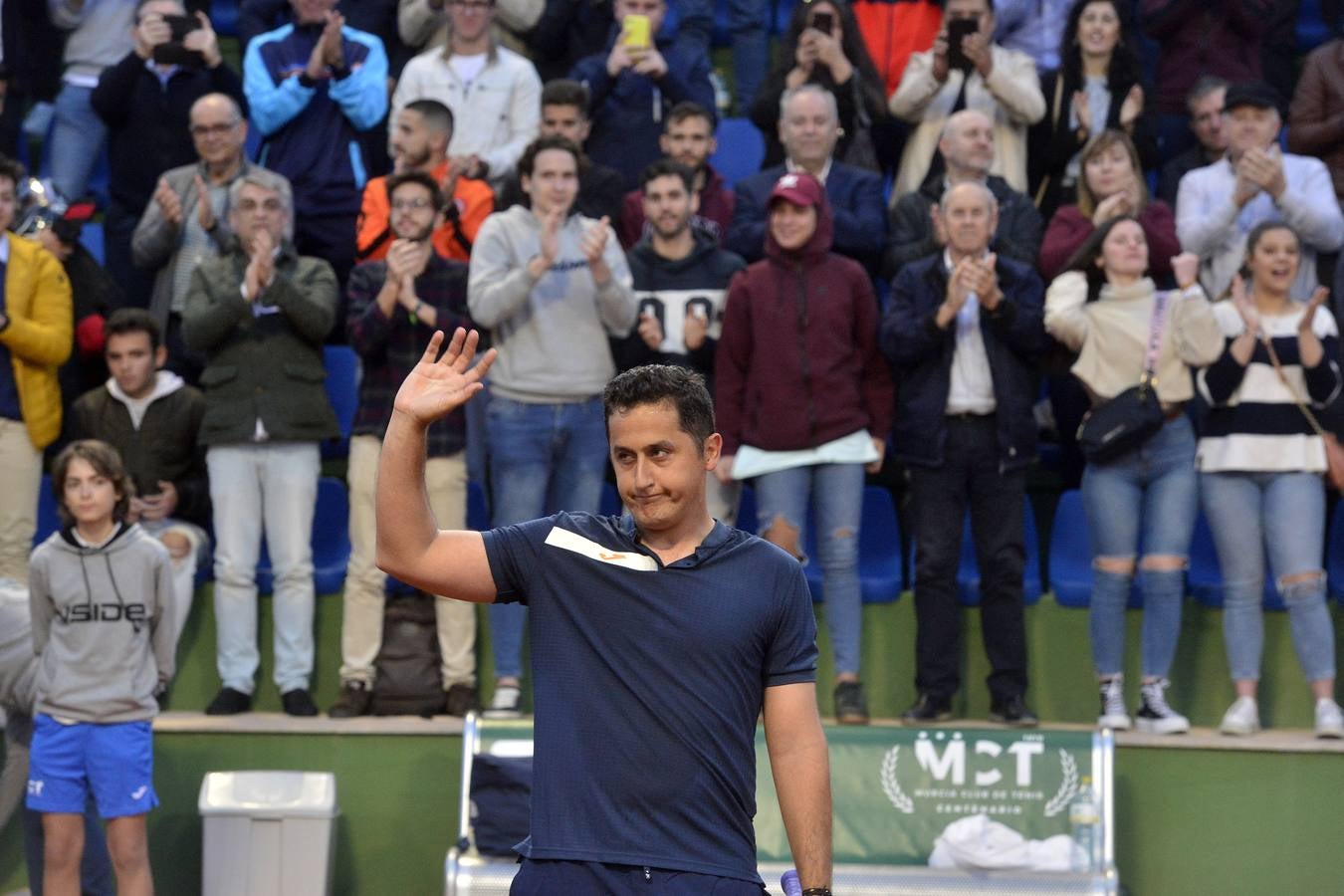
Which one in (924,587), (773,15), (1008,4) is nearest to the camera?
(924,587)

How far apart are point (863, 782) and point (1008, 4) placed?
453 cm

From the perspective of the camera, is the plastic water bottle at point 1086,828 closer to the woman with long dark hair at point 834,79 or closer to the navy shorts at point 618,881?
the woman with long dark hair at point 834,79

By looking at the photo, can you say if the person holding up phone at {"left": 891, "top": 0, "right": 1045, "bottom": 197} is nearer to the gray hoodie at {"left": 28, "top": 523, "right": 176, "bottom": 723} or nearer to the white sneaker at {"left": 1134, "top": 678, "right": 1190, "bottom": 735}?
the white sneaker at {"left": 1134, "top": 678, "right": 1190, "bottom": 735}

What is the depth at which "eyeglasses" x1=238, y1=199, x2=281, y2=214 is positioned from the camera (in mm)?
8656

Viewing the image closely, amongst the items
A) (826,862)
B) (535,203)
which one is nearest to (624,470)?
(826,862)

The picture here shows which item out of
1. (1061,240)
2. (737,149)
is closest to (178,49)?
(737,149)

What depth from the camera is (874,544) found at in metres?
9.02

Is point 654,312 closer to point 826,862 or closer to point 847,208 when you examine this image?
point 847,208

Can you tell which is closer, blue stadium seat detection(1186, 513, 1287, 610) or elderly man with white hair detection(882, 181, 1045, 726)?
elderly man with white hair detection(882, 181, 1045, 726)

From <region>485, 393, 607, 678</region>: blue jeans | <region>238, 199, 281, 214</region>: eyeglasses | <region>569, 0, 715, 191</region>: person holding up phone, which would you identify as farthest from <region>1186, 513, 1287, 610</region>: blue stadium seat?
<region>238, 199, 281, 214</region>: eyeglasses

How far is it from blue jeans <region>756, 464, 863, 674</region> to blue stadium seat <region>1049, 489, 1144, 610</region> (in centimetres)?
110

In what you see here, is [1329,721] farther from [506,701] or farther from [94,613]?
[94,613]

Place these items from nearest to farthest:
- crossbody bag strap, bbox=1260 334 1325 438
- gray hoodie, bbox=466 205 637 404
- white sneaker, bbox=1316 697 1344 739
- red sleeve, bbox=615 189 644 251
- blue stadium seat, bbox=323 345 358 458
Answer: white sneaker, bbox=1316 697 1344 739, crossbody bag strap, bbox=1260 334 1325 438, gray hoodie, bbox=466 205 637 404, red sleeve, bbox=615 189 644 251, blue stadium seat, bbox=323 345 358 458

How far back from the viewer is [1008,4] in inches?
400
